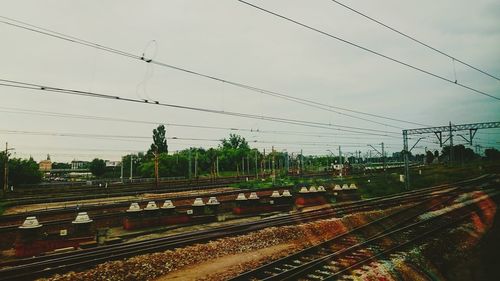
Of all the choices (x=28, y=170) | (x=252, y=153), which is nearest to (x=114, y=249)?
(x=28, y=170)

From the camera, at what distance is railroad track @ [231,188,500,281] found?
27.5 ft

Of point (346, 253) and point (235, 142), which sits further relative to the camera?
point (235, 142)

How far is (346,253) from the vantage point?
33.2 feet

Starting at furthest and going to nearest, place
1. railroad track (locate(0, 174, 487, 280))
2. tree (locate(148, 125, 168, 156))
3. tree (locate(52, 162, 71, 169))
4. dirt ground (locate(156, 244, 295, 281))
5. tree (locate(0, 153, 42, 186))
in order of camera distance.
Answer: tree (locate(52, 162, 71, 169)), tree (locate(148, 125, 168, 156)), tree (locate(0, 153, 42, 186)), railroad track (locate(0, 174, 487, 280)), dirt ground (locate(156, 244, 295, 281))

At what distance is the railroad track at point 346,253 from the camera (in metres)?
8.38

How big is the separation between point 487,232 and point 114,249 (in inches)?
570

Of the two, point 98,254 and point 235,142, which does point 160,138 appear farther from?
point 98,254

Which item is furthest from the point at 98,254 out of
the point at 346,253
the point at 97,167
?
the point at 97,167

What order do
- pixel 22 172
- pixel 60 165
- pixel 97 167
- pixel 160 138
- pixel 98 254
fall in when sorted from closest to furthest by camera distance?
pixel 98 254
pixel 22 172
pixel 97 167
pixel 160 138
pixel 60 165

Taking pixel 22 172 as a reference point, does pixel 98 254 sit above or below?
below

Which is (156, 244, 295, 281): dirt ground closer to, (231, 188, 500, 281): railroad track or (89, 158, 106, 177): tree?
Result: (231, 188, 500, 281): railroad track

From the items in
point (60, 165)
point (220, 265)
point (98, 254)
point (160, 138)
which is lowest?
point (220, 265)

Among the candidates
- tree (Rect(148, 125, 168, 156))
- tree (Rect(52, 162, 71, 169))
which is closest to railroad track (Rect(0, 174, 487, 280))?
tree (Rect(148, 125, 168, 156))

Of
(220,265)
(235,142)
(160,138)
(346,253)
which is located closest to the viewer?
(220,265)
